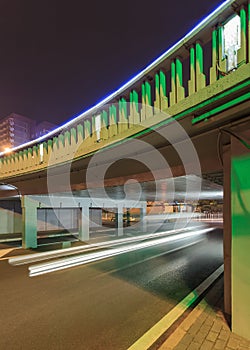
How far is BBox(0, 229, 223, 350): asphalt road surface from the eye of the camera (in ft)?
13.0

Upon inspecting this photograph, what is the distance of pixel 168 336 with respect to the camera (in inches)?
151

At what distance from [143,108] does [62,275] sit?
634cm

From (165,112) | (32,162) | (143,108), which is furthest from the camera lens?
(32,162)

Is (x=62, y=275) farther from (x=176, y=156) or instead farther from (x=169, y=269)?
(x=176, y=156)

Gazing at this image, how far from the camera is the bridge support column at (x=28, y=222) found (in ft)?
40.1

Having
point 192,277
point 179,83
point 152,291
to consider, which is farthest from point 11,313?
point 179,83

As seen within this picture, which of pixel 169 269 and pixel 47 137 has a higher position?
pixel 47 137

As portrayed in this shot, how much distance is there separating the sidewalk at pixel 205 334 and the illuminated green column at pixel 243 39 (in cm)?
435

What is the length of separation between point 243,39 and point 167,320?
5.13 metres

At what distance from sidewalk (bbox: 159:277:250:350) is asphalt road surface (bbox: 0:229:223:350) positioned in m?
0.59

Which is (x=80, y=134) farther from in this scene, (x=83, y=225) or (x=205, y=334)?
(x=83, y=225)

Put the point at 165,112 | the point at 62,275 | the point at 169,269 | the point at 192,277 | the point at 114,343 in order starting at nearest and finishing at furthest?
the point at 114,343, the point at 165,112, the point at 192,277, the point at 62,275, the point at 169,269

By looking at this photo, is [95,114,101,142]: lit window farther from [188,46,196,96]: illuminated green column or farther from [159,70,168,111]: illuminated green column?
[188,46,196,96]: illuminated green column

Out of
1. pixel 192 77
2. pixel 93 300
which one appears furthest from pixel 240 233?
pixel 93 300
